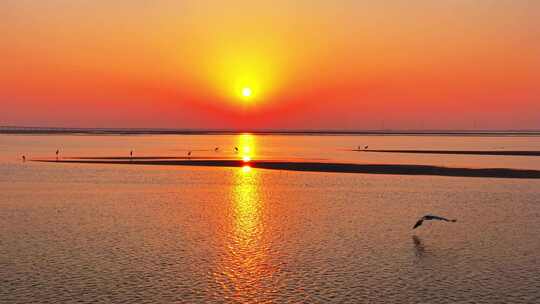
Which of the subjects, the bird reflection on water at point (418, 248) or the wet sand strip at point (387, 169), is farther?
the wet sand strip at point (387, 169)

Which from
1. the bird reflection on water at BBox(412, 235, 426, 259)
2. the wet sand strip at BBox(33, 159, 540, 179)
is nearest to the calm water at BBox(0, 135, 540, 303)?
the bird reflection on water at BBox(412, 235, 426, 259)

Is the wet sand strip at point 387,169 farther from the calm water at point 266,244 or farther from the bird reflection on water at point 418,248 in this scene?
the bird reflection on water at point 418,248

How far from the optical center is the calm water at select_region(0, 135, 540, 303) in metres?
A: 19.3

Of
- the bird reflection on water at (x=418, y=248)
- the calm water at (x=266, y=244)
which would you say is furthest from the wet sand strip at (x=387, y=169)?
the bird reflection on water at (x=418, y=248)

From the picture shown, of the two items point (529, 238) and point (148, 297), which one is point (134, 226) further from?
point (529, 238)

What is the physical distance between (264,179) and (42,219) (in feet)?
93.3

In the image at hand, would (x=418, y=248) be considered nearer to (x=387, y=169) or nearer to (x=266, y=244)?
(x=266, y=244)

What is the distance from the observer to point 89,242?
26.7 m

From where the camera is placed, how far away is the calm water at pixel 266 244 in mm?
19328

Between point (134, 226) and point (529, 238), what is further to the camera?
point (134, 226)

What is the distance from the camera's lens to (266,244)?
26.7 m

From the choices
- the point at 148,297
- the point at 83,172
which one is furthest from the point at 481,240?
the point at 83,172

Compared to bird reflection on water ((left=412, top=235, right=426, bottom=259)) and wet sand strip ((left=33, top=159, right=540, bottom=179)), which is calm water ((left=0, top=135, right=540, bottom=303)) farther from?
wet sand strip ((left=33, top=159, right=540, bottom=179))

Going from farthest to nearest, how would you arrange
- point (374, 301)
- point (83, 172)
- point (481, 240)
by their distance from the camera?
point (83, 172), point (481, 240), point (374, 301)
